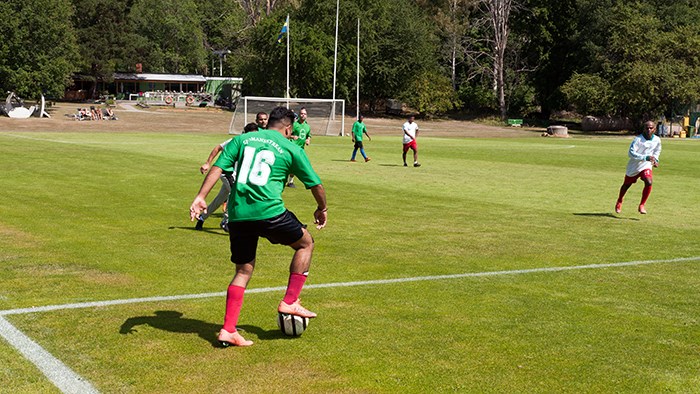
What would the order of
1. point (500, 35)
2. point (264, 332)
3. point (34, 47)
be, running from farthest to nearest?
1. point (500, 35)
2. point (34, 47)
3. point (264, 332)

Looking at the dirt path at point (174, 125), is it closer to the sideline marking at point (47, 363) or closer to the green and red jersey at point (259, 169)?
the sideline marking at point (47, 363)

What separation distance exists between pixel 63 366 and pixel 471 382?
313cm

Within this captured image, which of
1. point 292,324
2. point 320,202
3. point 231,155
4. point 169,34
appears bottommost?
point 292,324

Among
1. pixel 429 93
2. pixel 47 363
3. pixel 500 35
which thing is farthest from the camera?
pixel 500 35

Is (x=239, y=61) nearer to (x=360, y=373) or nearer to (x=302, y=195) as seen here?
(x=302, y=195)

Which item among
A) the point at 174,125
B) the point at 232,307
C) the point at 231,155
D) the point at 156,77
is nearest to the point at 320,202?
the point at 231,155

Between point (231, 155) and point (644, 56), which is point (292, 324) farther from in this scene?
point (644, 56)

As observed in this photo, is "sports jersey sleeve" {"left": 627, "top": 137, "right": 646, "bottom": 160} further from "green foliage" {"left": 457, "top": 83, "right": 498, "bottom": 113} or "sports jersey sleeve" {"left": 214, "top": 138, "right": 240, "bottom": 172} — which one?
"green foliage" {"left": 457, "top": 83, "right": 498, "bottom": 113}

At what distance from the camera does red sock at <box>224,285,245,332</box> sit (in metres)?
7.02

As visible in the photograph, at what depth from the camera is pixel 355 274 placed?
10430 mm

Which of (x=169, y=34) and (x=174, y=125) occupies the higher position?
(x=169, y=34)

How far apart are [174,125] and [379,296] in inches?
2361

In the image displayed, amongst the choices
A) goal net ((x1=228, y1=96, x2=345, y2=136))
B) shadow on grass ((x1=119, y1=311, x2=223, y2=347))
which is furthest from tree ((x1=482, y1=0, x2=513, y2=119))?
shadow on grass ((x1=119, y1=311, x2=223, y2=347))

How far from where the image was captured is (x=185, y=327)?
25.0 feet
